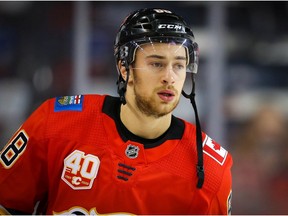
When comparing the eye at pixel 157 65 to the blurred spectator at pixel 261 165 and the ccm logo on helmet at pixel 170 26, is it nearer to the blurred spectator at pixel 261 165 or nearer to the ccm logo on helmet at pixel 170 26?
the ccm logo on helmet at pixel 170 26

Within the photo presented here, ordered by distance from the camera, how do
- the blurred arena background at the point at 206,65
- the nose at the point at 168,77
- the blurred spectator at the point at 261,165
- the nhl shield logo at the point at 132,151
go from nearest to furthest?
the nose at the point at 168,77
the nhl shield logo at the point at 132,151
the blurred spectator at the point at 261,165
the blurred arena background at the point at 206,65

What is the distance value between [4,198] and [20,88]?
2.84m

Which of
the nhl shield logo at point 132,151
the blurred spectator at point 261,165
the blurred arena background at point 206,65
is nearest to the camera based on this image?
the nhl shield logo at point 132,151

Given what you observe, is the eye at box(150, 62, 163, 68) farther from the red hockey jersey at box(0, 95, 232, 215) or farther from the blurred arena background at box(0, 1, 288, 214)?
the blurred arena background at box(0, 1, 288, 214)

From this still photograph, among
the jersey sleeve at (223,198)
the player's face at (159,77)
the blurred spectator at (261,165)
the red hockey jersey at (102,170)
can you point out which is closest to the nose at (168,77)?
the player's face at (159,77)

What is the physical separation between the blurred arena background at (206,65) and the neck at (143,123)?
265 centimetres

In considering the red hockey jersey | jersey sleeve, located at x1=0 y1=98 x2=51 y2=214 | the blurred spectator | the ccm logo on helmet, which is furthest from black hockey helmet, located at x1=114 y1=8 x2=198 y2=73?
the blurred spectator

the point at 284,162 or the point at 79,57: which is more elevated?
the point at 79,57

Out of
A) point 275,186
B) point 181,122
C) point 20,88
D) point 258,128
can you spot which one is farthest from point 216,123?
point 181,122

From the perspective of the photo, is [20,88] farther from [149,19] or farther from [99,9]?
[149,19]

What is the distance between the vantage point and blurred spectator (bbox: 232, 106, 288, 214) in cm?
496

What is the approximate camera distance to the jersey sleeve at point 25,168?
246 centimetres

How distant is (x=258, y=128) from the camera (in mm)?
5203

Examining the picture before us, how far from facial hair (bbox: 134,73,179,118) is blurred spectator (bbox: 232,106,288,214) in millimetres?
2599
